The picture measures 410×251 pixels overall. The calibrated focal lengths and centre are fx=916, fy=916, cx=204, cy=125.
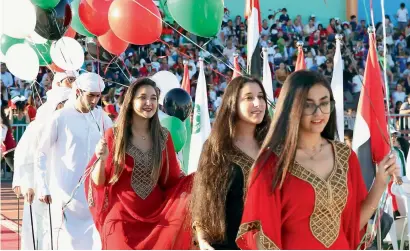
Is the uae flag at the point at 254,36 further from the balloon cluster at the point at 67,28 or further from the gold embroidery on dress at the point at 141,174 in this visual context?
the gold embroidery on dress at the point at 141,174

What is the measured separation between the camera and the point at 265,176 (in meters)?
3.63

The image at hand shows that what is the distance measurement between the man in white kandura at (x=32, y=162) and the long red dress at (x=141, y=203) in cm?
132

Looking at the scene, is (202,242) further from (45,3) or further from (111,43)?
(111,43)

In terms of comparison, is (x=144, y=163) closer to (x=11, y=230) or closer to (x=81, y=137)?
(x=81, y=137)

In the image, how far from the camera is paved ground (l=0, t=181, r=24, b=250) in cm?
933

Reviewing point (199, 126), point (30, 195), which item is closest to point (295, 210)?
point (30, 195)

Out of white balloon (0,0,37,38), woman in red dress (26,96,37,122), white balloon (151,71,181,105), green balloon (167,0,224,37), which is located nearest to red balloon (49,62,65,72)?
white balloon (151,71,181,105)

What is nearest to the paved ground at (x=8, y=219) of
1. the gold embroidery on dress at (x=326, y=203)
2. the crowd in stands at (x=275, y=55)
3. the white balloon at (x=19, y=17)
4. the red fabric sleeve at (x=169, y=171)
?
the crowd in stands at (x=275, y=55)

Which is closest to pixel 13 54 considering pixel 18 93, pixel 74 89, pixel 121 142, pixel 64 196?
pixel 74 89

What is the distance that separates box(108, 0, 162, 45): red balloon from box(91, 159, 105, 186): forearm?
149 centimetres

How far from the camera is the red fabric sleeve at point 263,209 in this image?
11.8 feet

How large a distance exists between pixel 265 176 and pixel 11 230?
7531mm

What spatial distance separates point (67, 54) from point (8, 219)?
11.3 ft

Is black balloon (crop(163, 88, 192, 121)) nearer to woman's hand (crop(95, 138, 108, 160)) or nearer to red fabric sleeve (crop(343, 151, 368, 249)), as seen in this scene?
woman's hand (crop(95, 138, 108, 160))
